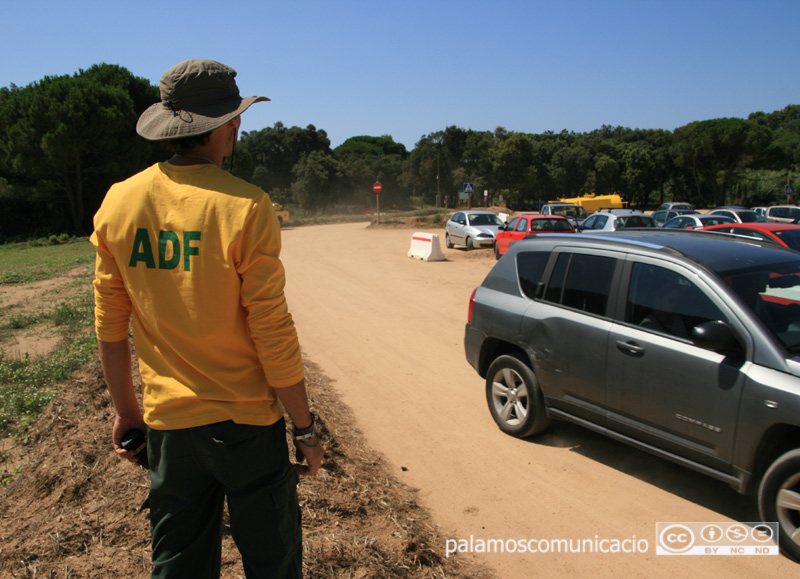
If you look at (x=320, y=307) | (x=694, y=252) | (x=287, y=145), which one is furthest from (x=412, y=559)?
(x=287, y=145)

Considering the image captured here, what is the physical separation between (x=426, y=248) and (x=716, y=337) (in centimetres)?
1752

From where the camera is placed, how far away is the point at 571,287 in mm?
4664

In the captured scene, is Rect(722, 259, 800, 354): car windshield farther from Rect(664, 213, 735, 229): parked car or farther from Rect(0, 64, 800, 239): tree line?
Rect(0, 64, 800, 239): tree line

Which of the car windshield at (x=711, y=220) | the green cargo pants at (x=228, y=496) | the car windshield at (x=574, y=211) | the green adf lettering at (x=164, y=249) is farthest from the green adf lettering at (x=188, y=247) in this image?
the car windshield at (x=574, y=211)

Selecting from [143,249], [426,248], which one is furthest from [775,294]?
[426,248]

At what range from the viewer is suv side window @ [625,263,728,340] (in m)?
3.71

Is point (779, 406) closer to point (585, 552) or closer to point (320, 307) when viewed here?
point (585, 552)

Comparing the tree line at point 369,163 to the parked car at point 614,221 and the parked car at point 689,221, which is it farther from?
the parked car at point 689,221

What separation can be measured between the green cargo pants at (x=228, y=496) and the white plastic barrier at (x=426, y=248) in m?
18.6

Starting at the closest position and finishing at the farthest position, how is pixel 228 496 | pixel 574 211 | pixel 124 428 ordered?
pixel 228 496 → pixel 124 428 → pixel 574 211

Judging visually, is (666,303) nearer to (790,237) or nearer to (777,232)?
(790,237)

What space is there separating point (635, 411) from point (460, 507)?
1.47 meters

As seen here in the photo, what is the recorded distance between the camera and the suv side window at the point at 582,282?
4.38 meters

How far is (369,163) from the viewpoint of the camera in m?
78.2
